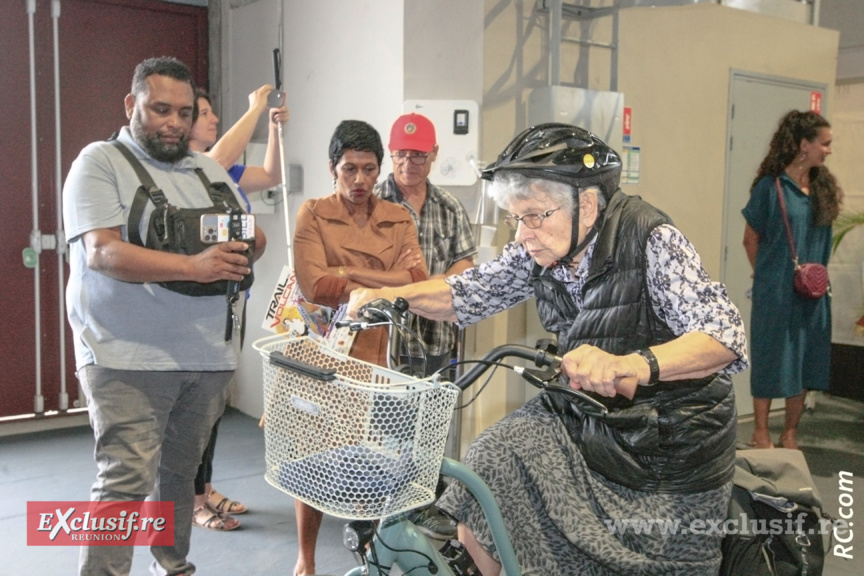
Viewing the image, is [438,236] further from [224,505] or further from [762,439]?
[762,439]

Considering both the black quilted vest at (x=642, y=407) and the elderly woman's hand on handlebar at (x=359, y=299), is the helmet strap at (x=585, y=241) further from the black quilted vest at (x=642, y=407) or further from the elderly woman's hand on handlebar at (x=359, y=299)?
the elderly woman's hand on handlebar at (x=359, y=299)

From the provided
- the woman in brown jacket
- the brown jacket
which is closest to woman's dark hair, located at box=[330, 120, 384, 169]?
the woman in brown jacket

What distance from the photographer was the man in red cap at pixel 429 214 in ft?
10.4

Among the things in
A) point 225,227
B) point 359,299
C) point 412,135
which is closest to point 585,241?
point 359,299

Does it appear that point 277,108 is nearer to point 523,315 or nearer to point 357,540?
point 523,315

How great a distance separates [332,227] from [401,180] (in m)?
0.56

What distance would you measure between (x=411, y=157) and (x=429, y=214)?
241 millimetres

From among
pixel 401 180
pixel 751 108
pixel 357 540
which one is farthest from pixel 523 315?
pixel 357 540

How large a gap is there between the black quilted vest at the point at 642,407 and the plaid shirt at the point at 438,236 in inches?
58.4

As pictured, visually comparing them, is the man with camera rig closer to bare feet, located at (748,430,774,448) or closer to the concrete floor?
the concrete floor

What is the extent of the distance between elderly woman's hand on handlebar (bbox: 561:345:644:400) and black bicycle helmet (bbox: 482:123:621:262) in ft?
0.98

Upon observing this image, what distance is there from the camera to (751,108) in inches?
209

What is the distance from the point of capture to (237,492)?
3.81 meters

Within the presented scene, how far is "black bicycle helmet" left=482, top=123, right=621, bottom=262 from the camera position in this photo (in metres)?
1.68
